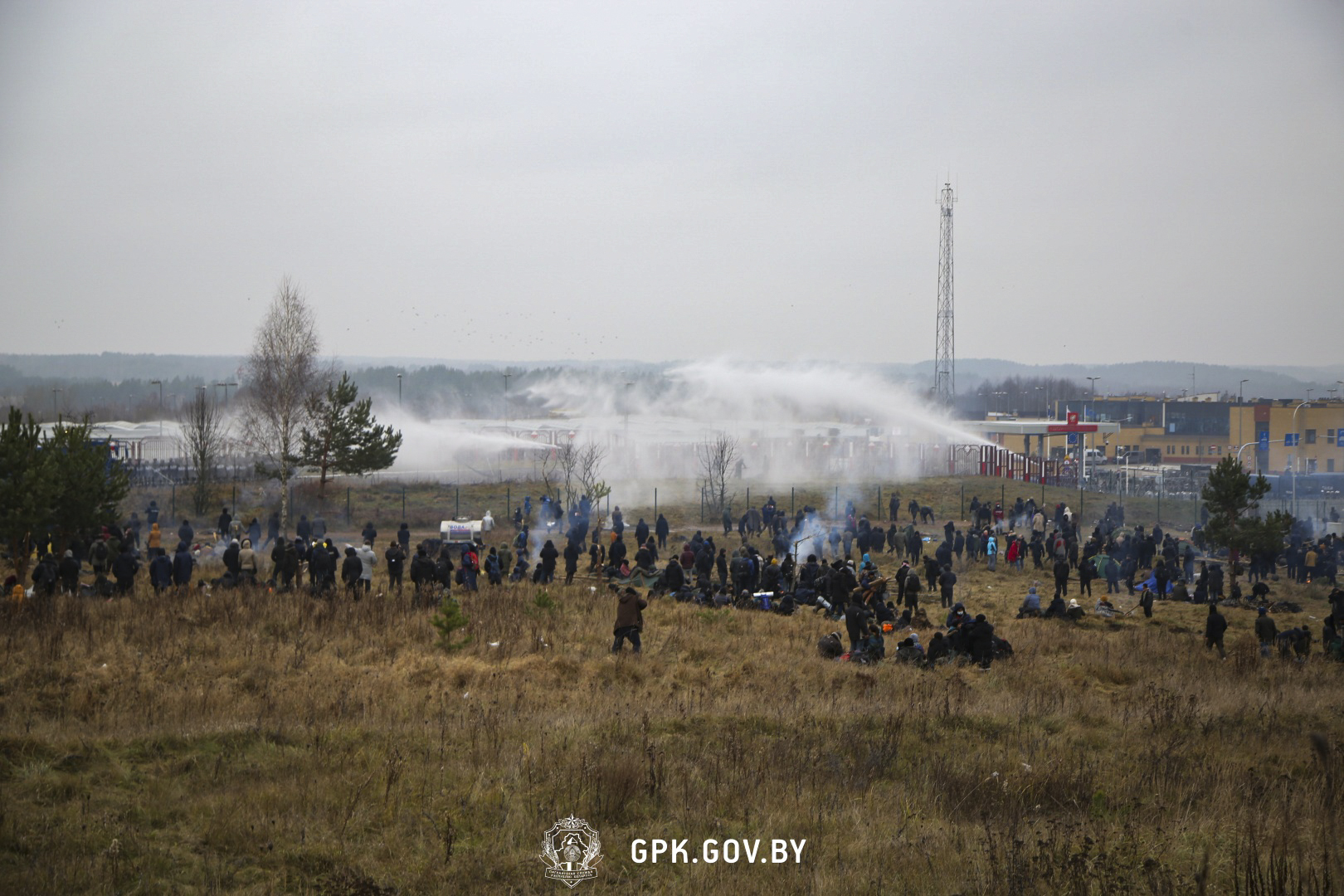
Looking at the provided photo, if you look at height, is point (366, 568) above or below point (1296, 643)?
above

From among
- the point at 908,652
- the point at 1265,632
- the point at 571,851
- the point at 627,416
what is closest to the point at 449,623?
the point at 908,652

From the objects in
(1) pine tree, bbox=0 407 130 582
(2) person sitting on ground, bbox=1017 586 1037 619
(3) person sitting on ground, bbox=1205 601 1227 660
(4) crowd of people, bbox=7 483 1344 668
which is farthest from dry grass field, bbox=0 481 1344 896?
(2) person sitting on ground, bbox=1017 586 1037 619

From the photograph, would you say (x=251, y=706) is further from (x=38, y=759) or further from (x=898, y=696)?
(x=898, y=696)

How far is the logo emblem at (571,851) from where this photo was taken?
310 inches

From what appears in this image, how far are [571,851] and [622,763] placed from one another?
150 centimetres

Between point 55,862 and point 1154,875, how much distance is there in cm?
851

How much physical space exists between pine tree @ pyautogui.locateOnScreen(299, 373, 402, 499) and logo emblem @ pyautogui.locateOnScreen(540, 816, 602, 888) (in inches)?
1365

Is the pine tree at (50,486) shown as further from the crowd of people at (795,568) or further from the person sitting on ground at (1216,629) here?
the person sitting on ground at (1216,629)

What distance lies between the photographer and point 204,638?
642 inches

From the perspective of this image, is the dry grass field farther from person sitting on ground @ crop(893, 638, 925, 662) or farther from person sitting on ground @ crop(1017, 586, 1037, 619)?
person sitting on ground @ crop(1017, 586, 1037, 619)

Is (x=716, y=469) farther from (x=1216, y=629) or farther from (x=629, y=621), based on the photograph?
(x=629, y=621)

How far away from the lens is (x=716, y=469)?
54812 millimetres

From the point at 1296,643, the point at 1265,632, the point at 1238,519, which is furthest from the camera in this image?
the point at 1238,519

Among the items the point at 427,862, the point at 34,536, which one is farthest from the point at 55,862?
the point at 34,536
